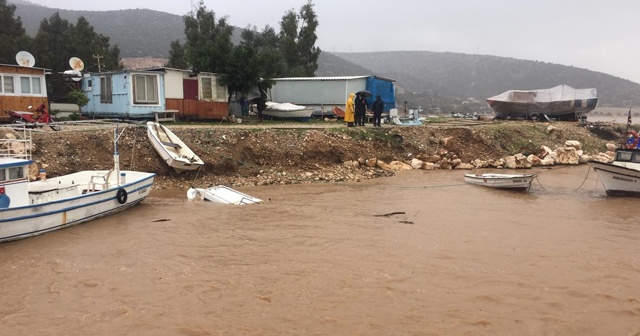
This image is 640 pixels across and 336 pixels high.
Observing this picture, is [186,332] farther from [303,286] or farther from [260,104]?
[260,104]

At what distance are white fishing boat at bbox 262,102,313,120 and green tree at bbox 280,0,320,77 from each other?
16.4 meters

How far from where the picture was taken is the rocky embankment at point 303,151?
1564cm

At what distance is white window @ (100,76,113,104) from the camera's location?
21.1 meters

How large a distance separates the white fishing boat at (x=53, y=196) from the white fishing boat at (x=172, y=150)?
1.91 m

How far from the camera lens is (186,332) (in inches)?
233

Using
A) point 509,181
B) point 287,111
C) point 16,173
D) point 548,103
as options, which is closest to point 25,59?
point 16,173

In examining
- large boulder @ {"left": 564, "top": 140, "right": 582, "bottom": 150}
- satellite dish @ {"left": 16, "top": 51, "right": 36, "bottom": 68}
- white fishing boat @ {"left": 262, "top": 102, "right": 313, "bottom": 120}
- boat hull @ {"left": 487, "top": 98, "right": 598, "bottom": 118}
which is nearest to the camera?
satellite dish @ {"left": 16, "top": 51, "right": 36, "bottom": 68}

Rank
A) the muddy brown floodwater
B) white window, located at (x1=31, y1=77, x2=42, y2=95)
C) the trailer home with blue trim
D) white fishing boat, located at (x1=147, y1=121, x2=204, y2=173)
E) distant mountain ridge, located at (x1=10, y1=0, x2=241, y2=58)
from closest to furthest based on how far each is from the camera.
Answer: the muddy brown floodwater → white fishing boat, located at (x1=147, y1=121, x2=204, y2=173) → white window, located at (x1=31, y1=77, x2=42, y2=95) → the trailer home with blue trim → distant mountain ridge, located at (x1=10, y1=0, x2=241, y2=58)

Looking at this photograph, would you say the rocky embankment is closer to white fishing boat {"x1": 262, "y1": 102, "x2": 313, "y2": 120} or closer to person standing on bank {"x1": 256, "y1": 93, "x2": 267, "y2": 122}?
white fishing boat {"x1": 262, "y1": 102, "x2": 313, "y2": 120}

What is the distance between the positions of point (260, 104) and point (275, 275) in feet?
63.2

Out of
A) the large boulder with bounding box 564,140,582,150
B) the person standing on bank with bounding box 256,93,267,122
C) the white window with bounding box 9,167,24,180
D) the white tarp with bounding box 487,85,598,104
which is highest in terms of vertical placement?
the white tarp with bounding box 487,85,598,104

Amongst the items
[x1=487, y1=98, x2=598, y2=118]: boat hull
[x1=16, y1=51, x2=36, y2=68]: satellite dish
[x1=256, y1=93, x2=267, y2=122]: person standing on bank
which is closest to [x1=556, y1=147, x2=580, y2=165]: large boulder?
Result: [x1=487, y1=98, x2=598, y2=118]: boat hull

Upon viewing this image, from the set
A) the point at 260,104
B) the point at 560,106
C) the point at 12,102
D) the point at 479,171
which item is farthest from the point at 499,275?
the point at 560,106

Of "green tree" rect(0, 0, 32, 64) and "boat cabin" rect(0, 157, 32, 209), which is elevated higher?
"green tree" rect(0, 0, 32, 64)
